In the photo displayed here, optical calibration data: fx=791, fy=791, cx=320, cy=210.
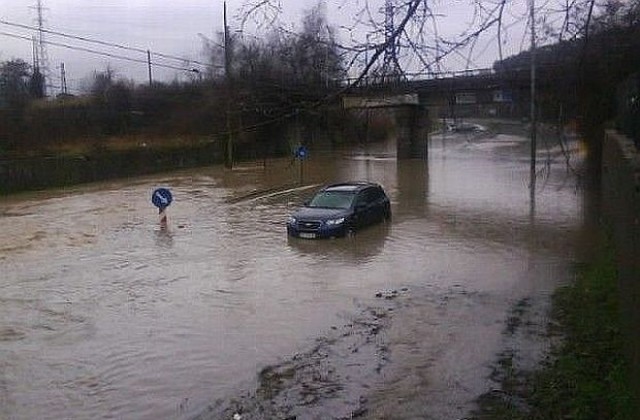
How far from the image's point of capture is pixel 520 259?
20859 mm

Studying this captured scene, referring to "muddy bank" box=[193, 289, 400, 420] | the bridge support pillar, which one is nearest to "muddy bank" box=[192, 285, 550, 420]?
"muddy bank" box=[193, 289, 400, 420]

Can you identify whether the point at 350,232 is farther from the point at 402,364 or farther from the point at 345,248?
the point at 402,364

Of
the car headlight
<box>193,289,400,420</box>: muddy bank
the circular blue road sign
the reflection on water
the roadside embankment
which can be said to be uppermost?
the roadside embankment

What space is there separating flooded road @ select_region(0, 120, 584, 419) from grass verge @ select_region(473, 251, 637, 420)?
0.40 m

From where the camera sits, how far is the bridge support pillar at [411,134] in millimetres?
62062

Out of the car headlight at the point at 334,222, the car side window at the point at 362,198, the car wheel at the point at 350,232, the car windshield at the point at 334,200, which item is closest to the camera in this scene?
the car headlight at the point at 334,222

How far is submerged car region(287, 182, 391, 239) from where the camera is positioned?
74.6 feet

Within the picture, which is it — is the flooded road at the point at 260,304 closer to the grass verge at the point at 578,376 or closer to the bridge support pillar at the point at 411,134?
the grass verge at the point at 578,376

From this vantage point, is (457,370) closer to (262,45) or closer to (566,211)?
(262,45)

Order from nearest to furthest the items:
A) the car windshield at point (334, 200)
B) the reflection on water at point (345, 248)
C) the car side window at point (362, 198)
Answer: the reflection on water at point (345, 248), the car windshield at point (334, 200), the car side window at point (362, 198)

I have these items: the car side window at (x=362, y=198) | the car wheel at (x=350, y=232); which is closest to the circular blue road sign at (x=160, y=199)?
the car side window at (x=362, y=198)

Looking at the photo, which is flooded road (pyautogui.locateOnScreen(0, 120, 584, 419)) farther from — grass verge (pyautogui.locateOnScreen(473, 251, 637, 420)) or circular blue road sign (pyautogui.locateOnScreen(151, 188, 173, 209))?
circular blue road sign (pyautogui.locateOnScreen(151, 188, 173, 209))

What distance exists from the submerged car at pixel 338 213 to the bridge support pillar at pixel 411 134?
120ft

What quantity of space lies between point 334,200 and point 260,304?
882 centimetres
